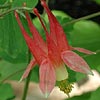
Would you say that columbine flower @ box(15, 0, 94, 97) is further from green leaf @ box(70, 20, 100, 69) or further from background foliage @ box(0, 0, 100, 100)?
green leaf @ box(70, 20, 100, 69)

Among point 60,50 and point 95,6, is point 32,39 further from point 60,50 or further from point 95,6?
point 95,6

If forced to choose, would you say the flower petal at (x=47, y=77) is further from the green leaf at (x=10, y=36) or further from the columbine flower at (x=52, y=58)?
the green leaf at (x=10, y=36)

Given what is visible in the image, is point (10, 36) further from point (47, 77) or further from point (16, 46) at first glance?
point (47, 77)

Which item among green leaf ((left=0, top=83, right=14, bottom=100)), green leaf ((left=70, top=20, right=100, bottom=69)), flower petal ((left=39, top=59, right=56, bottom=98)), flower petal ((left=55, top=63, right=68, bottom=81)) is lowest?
green leaf ((left=70, top=20, right=100, bottom=69))

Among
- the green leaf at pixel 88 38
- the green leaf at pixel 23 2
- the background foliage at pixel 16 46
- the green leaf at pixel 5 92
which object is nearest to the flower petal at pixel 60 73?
the background foliage at pixel 16 46

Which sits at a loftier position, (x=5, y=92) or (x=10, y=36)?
(x=10, y=36)

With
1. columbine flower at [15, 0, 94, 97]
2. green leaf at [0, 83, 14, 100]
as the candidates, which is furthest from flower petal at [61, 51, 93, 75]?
green leaf at [0, 83, 14, 100]

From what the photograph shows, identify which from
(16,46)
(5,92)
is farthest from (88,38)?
(16,46)

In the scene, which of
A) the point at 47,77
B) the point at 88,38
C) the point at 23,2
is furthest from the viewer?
the point at 88,38

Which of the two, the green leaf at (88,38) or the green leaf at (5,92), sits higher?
the green leaf at (5,92)
